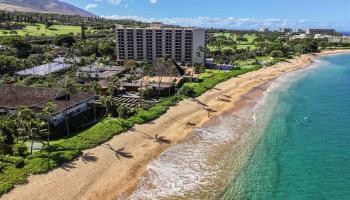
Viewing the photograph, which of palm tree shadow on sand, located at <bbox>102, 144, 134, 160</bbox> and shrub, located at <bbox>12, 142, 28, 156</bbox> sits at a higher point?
shrub, located at <bbox>12, 142, 28, 156</bbox>

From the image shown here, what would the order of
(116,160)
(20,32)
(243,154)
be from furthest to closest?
(20,32) → (243,154) → (116,160)

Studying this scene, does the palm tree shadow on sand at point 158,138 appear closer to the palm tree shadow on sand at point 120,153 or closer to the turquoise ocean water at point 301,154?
the palm tree shadow on sand at point 120,153

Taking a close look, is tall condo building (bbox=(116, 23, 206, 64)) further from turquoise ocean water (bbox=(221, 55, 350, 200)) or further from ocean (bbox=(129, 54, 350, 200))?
ocean (bbox=(129, 54, 350, 200))

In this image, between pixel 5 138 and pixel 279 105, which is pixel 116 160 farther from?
pixel 279 105

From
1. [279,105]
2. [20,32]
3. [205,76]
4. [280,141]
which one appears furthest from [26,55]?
[280,141]

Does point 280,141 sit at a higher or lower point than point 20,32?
lower

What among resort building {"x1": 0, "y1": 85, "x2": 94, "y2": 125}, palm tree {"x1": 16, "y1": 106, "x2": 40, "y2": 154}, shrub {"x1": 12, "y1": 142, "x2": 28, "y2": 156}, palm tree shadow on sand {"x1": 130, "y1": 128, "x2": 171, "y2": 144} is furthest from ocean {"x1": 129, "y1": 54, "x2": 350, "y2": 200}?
resort building {"x1": 0, "y1": 85, "x2": 94, "y2": 125}

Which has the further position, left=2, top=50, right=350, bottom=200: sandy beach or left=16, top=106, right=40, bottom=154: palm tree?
left=16, top=106, right=40, bottom=154: palm tree

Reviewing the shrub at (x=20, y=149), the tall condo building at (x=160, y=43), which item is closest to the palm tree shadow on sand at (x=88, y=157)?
the shrub at (x=20, y=149)
